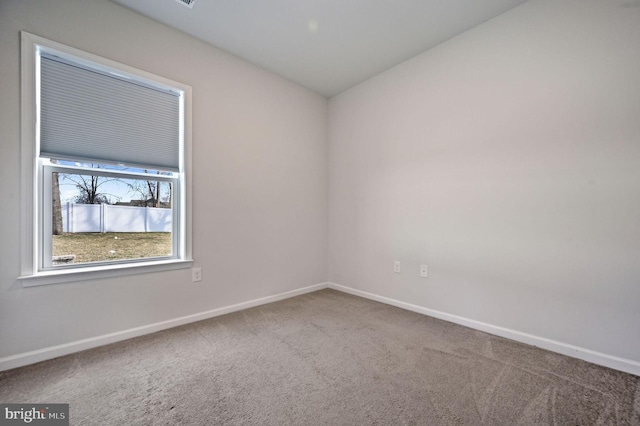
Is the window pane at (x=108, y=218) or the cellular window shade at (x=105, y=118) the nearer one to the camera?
the cellular window shade at (x=105, y=118)

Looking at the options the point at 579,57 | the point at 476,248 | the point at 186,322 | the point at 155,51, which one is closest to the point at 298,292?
the point at 186,322

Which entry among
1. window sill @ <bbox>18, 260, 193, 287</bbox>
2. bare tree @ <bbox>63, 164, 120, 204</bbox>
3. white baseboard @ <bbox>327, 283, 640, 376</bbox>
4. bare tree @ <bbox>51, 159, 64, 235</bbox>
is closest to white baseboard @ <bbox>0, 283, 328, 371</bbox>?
window sill @ <bbox>18, 260, 193, 287</bbox>

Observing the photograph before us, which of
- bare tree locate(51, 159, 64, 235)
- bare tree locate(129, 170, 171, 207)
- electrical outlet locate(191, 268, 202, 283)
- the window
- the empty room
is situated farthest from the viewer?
electrical outlet locate(191, 268, 202, 283)

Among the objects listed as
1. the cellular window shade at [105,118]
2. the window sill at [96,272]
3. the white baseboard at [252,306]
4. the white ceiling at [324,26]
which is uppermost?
the white ceiling at [324,26]

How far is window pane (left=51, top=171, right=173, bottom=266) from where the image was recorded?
197 cm

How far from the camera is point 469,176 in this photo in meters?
2.39

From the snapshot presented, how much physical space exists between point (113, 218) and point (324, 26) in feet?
8.00

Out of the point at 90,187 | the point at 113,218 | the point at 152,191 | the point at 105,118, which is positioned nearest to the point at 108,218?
the point at 113,218

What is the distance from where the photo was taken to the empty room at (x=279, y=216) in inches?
61.7

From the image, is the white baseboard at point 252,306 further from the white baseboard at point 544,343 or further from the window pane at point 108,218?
the window pane at point 108,218

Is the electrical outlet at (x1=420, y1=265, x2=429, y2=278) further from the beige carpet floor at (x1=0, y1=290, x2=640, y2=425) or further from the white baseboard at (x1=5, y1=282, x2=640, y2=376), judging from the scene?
the beige carpet floor at (x1=0, y1=290, x2=640, y2=425)

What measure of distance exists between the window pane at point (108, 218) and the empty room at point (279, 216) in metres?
0.02

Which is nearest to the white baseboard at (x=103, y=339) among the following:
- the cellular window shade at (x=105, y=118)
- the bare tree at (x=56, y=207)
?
the bare tree at (x=56, y=207)

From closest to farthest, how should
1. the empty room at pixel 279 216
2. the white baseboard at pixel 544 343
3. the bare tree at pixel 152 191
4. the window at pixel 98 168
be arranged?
the empty room at pixel 279 216 → the white baseboard at pixel 544 343 → the window at pixel 98 168 → the bare tree at pixel 152 191
